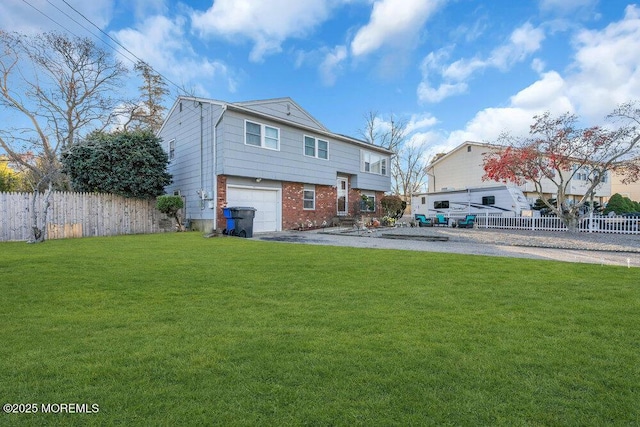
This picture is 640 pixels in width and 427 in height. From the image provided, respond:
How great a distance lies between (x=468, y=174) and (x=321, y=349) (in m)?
28.1

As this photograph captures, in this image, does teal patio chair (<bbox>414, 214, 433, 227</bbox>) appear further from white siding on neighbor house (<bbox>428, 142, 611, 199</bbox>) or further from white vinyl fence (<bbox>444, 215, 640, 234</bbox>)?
white siding on neighbor house (<bbox>428, 142, 611, 199</bbox>)

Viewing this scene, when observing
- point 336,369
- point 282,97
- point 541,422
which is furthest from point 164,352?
point 282,97

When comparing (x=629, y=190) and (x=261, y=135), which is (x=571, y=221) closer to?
(x=261, y=135)

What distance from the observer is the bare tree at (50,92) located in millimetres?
17422

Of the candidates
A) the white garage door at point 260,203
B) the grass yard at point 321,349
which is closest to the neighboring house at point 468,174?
the white garage door at point 260,203

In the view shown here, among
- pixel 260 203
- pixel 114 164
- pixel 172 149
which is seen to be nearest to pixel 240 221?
pixel 260 203

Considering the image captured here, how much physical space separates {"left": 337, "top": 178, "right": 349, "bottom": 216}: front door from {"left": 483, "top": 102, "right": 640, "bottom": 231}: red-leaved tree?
316 inches

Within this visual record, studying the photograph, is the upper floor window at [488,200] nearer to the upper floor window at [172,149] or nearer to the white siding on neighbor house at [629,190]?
the upper floor window at [172,149]

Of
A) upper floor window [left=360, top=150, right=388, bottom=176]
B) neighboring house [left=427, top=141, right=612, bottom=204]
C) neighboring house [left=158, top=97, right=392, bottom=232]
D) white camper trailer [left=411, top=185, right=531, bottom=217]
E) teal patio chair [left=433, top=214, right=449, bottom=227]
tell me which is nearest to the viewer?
neighboring house [left=158, top=97, right=392, bottom=232]

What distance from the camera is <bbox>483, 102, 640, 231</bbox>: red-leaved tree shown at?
13.7 meters

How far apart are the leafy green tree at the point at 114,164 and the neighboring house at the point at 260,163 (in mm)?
1925

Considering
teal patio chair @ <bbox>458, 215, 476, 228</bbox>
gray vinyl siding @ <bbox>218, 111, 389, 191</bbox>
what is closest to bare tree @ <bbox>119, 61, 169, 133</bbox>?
gray vinyl siding @ <bbox>218, 111, 389, 191</bbox>

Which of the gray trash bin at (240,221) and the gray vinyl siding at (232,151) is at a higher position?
the gray vinyl siding at (232,151)

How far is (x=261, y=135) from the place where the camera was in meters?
15.4
